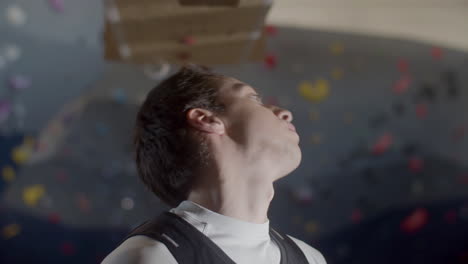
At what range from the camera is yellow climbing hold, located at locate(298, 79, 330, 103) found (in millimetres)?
2383

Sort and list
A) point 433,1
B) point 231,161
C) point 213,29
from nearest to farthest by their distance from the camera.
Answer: point 231,161, point 213,29, point 433,1

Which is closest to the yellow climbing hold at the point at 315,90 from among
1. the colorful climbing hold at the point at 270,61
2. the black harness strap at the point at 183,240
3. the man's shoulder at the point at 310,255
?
the colorful climbing hold at the point at 270,61

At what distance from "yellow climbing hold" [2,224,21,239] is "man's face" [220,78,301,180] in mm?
1395

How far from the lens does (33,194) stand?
199cm

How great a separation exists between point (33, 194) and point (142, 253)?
1424 millimetres

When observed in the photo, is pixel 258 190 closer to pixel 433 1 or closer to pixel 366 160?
pixel 366 160

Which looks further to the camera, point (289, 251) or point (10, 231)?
point (10, 231)

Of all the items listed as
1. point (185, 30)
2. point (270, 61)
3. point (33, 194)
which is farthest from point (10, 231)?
point (270, 61)

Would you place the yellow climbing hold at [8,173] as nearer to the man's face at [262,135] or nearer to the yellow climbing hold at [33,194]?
→ the yellow climbing hold at [33,194]

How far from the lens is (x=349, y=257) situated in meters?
2.46

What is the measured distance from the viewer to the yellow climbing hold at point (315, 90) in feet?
7.82

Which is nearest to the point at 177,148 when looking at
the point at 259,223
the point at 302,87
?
the point at 259,223

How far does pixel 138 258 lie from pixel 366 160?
1.93m

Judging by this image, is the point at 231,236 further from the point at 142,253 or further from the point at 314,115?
the point at 314,115
